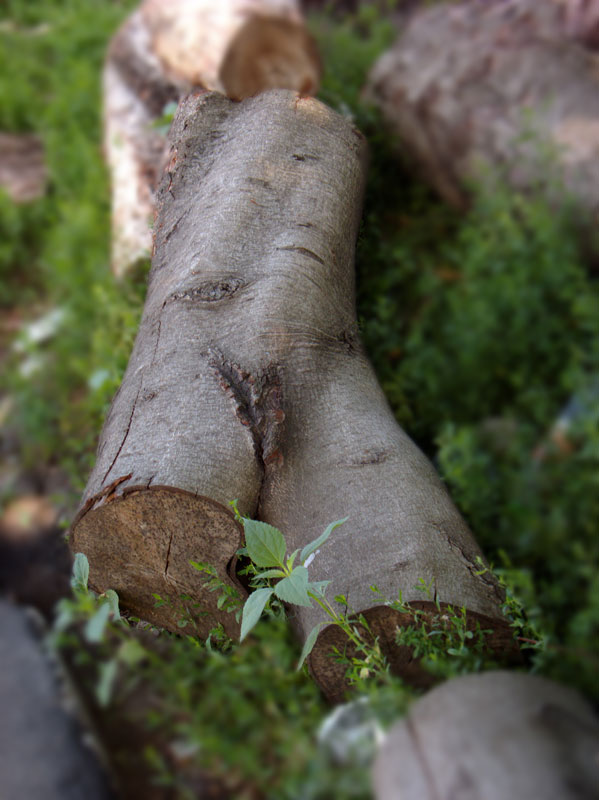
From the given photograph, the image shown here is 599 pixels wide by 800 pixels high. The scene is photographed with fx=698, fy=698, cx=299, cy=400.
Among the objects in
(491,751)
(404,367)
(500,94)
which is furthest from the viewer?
(500,94)

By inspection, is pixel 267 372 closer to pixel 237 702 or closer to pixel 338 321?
pixel 338 321

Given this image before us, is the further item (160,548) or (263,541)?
(160,548)

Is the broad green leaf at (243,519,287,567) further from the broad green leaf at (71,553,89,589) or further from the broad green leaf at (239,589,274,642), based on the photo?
the broad green leaf at (71,553,89,589)

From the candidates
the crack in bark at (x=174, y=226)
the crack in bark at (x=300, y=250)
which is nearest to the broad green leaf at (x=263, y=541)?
the crack in bark at (x=300, y=250)

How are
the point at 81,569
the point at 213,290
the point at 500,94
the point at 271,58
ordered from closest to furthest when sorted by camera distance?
the point at 81,569 < the point at 213,290 < the point at 271,58 < the point at 500,94

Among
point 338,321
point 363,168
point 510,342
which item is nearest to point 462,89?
point 510,342

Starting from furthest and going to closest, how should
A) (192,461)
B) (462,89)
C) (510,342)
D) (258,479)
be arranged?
(462,89) → (510,342) → (258,479) → (192,461)

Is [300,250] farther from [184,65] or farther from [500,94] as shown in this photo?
[500,94]

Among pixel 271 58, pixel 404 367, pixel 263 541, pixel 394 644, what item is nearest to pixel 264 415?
pixel 263 541
